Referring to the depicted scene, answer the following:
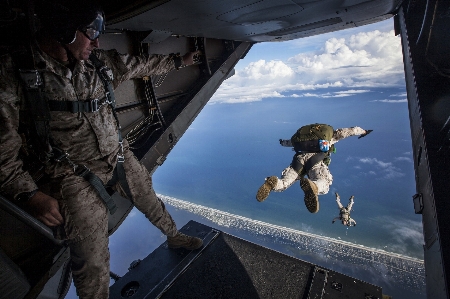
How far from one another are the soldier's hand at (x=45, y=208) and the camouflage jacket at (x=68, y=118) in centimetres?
10

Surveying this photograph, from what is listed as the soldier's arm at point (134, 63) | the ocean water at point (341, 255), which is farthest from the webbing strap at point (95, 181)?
the ocean water at point (341, 255)

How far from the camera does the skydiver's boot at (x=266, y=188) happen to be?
128 inches

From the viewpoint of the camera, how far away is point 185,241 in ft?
10.2

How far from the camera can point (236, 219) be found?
5656cm

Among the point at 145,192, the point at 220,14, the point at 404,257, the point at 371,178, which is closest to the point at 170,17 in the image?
the point at 220,14

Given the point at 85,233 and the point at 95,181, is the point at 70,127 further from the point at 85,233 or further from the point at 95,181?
the point at 85,233

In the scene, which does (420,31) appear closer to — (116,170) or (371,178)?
(116,170)

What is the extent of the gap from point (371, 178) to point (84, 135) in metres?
80.1

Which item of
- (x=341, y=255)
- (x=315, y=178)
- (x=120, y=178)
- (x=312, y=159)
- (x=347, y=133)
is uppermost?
(x=120, y=178)

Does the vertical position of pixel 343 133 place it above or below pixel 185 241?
above

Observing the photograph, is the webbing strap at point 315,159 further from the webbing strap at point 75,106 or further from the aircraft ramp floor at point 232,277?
the webbing strap at point 75,106

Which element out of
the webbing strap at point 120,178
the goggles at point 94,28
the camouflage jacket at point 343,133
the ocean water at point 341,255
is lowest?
the ocean water at point 341,255

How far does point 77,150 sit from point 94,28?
1.05 meters

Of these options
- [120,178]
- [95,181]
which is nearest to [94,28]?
[95,181]
